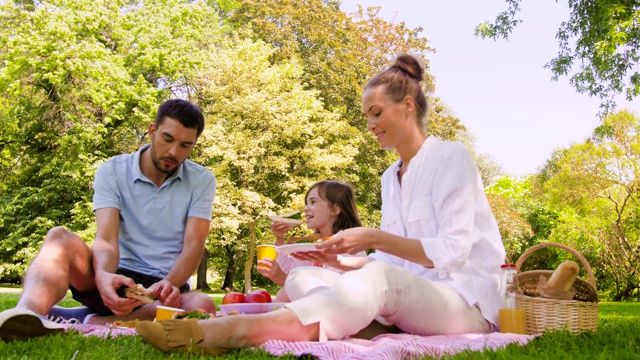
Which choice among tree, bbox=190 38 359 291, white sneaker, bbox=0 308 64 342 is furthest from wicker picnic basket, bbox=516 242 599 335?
tree, bbox=190 38 359 291

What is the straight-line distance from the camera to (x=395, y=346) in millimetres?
2240

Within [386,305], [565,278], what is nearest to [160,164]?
[386,305]

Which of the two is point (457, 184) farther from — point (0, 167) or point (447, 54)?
point (0, 167)

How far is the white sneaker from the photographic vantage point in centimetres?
246

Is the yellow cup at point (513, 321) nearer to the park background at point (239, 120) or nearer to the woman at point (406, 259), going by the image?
the woman at point (406, 259)

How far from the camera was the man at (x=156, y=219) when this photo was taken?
3.54m

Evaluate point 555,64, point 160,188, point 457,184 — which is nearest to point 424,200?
point 457,184

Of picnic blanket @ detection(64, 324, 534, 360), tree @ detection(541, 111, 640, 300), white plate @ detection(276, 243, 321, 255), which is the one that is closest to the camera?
picnic blanket @ detection(64, 324, 534, 360)

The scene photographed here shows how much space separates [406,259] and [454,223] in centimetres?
28

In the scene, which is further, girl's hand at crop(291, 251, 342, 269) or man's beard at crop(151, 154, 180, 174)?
man's beard at crop(151, 154, 180, 174)

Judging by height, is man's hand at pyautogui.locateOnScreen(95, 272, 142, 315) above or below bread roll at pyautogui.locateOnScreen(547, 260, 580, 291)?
below

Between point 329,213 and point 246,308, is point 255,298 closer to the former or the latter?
point 246,308

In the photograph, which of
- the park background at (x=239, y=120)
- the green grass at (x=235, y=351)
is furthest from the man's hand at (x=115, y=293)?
the park background at (x=239, y=120)

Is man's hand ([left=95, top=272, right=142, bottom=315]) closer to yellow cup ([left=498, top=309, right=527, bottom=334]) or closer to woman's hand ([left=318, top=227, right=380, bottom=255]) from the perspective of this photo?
woman's hand ([left=318, top=227, right=380, bottom=255])
